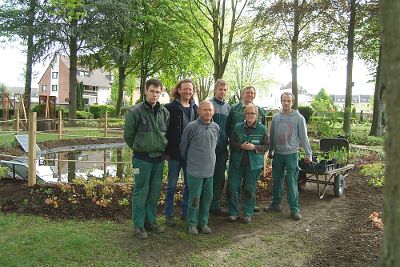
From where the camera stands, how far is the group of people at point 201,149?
460 centimetres

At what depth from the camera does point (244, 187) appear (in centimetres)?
543

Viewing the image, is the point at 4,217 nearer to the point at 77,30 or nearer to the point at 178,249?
the point at 178,249

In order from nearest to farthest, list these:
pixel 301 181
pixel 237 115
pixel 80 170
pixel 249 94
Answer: pixel 249 94, pixel 237 115, pixel 301 181, pixel 80 170

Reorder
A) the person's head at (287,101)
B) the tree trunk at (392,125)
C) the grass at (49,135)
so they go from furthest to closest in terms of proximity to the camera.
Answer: the grass at (49,135), the person's head at (287,101), the tree trunk at (392,125)

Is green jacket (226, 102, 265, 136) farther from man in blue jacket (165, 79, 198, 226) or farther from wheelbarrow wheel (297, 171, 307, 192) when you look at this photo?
wheelbarrow wheel (297, 171, 307, 192)

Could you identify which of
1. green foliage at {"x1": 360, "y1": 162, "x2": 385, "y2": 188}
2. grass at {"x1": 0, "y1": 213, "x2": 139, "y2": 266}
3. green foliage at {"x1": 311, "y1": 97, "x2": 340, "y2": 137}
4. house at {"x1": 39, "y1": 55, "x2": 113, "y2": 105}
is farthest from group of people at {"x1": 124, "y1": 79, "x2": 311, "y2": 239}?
house at {"x1": 39, "y1": 55, "x2": 113, "y2": 105}

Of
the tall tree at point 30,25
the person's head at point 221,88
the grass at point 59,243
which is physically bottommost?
the grass at point 59,243

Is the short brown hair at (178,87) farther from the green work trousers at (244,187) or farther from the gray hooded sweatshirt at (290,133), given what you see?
the gray hooded sweatshirt at (290,133)

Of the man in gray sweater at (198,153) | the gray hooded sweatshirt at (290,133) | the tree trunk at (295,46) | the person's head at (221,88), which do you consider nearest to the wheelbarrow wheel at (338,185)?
the gray hooded sweatshirt at (290,133)

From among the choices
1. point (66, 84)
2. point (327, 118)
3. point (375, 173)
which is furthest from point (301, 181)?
point (66, 84)

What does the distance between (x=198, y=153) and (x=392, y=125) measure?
10.5 ft

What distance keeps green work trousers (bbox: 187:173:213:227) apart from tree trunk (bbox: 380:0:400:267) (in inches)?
125

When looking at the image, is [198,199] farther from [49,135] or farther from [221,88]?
[49,135]

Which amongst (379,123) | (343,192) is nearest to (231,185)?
(343,192)
